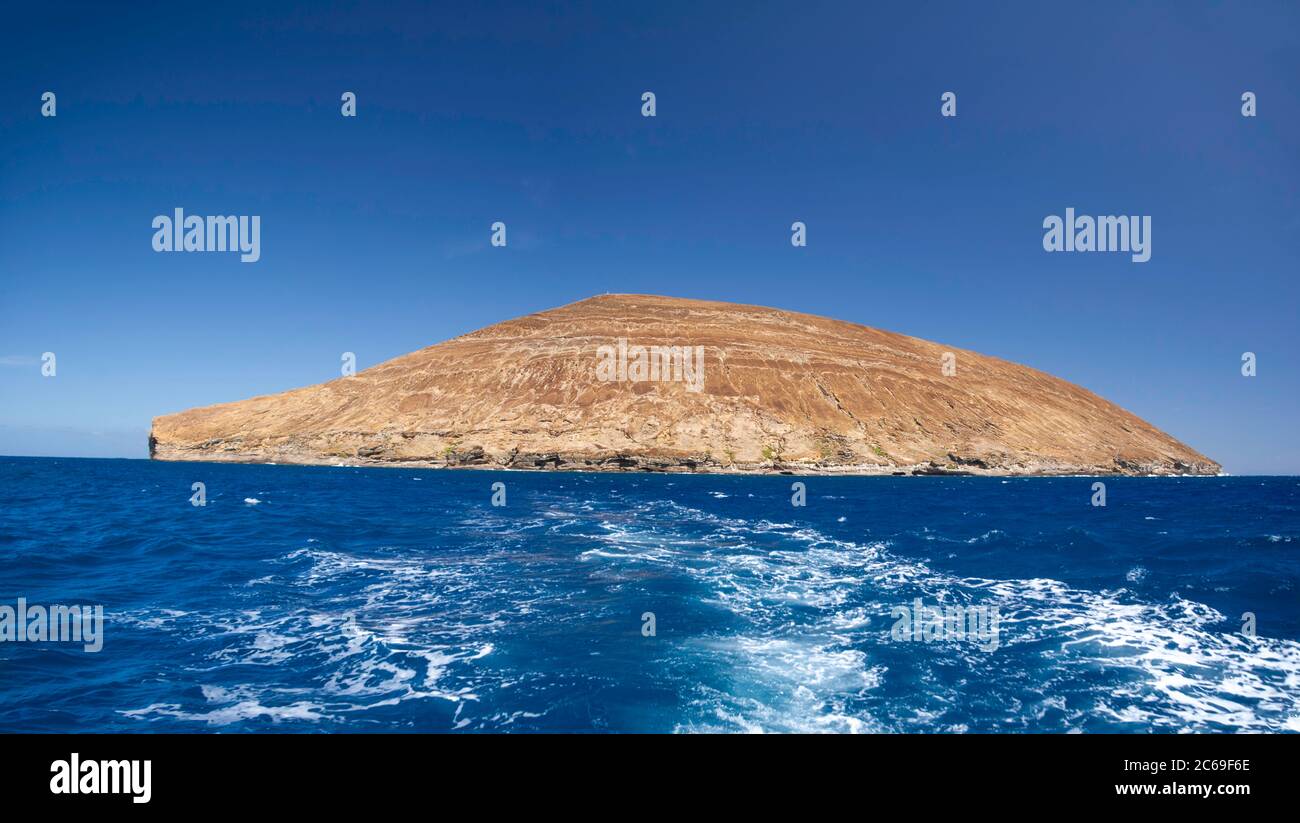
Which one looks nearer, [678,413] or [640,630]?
[640,630]

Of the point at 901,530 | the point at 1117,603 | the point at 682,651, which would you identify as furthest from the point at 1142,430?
the point at 682,651

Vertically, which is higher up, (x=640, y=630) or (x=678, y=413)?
(x=678, y=413)

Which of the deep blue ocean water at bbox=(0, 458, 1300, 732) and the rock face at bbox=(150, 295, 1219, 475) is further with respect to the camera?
the rock face at bbox=(150, 295, 1219, 475)

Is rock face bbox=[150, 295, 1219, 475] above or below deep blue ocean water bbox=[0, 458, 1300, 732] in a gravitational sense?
above
